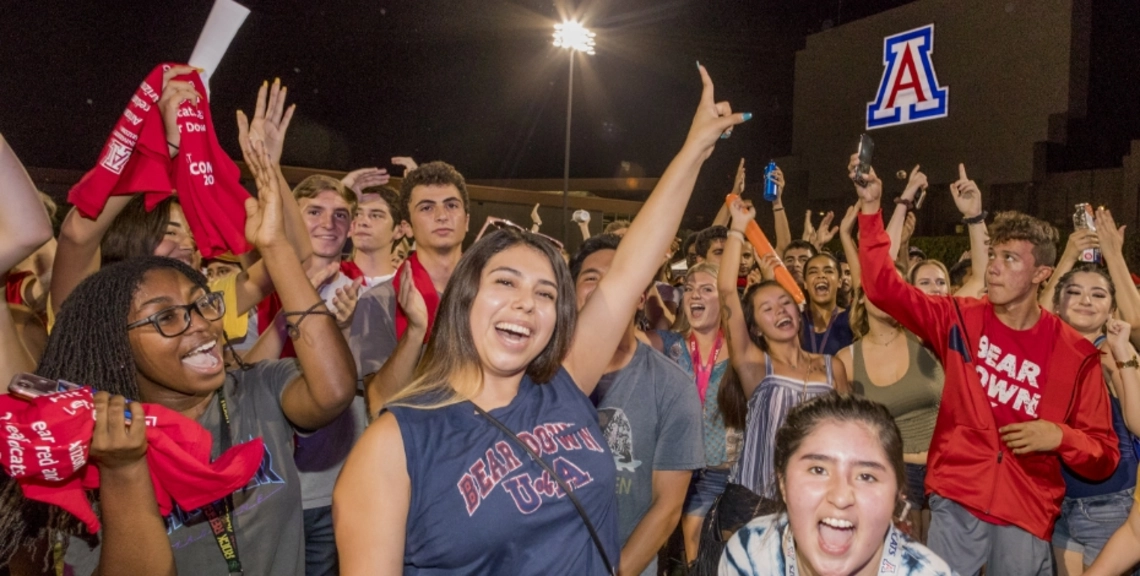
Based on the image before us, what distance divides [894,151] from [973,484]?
19930 mm

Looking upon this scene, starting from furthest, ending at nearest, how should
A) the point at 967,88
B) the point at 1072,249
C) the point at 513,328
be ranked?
the point at 967,88
the point at 1072,249
the point at 513,328

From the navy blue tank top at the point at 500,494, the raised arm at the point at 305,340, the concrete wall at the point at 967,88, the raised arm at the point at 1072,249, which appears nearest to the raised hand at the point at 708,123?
the navy blue tank top at the point at 500,494

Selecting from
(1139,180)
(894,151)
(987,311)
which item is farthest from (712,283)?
(894,151)

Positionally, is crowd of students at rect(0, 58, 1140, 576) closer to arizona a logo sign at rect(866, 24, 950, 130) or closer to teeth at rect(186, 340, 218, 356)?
teeth at rect(186, 340, 218, 356)

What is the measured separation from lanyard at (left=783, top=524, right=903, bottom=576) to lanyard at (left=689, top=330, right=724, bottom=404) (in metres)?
2.68

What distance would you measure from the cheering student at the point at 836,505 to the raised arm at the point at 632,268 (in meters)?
0.67

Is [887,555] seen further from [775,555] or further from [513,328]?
[513,328]

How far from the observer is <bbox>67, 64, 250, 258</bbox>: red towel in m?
3.50

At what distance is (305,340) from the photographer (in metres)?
2.53

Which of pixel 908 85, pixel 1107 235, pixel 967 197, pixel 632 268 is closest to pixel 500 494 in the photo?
pixel 632 268

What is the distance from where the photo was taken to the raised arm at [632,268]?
8.21 feet

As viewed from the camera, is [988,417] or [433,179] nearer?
[988,417]

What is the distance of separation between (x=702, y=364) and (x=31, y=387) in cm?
405

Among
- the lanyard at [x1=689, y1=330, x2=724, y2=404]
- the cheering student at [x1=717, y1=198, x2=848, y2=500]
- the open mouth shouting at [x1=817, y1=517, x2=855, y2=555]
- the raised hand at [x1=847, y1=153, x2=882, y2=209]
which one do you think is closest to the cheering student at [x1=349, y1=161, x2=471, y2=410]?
the cheering student at [x1=717, y1=198, x2=848, y2=500]
